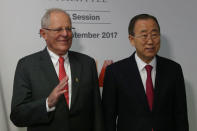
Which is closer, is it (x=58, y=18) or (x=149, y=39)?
(x=58, y=18)

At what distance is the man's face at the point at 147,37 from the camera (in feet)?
6.42

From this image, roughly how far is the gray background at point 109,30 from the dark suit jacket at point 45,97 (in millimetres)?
441

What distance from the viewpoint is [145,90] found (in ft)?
6.52

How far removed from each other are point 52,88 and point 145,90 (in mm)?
717

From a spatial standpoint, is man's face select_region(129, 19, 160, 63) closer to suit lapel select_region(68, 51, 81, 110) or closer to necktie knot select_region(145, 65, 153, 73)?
necktie knot select_region(145, 65, 153, 73)

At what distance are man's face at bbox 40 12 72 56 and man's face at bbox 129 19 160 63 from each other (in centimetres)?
55

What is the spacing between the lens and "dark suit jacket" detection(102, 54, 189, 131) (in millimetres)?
1946

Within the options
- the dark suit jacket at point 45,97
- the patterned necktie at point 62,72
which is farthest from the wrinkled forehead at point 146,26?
the patterned necktie at point 62,72

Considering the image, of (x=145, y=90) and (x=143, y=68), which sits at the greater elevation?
(x=143, y=68)

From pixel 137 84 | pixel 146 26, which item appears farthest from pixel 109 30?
pixel 137 84

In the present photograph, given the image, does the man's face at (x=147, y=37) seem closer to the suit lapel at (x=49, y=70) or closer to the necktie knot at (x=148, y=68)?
the necktie knot at (x=148, y=68)

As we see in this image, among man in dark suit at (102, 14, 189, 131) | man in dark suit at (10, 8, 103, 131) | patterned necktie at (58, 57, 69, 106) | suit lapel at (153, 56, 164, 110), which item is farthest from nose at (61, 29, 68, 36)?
suit lapel at (153, 56, 164, 110)

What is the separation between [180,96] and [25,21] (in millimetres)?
1498

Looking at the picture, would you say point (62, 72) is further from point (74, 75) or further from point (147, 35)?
point (147, 35)
